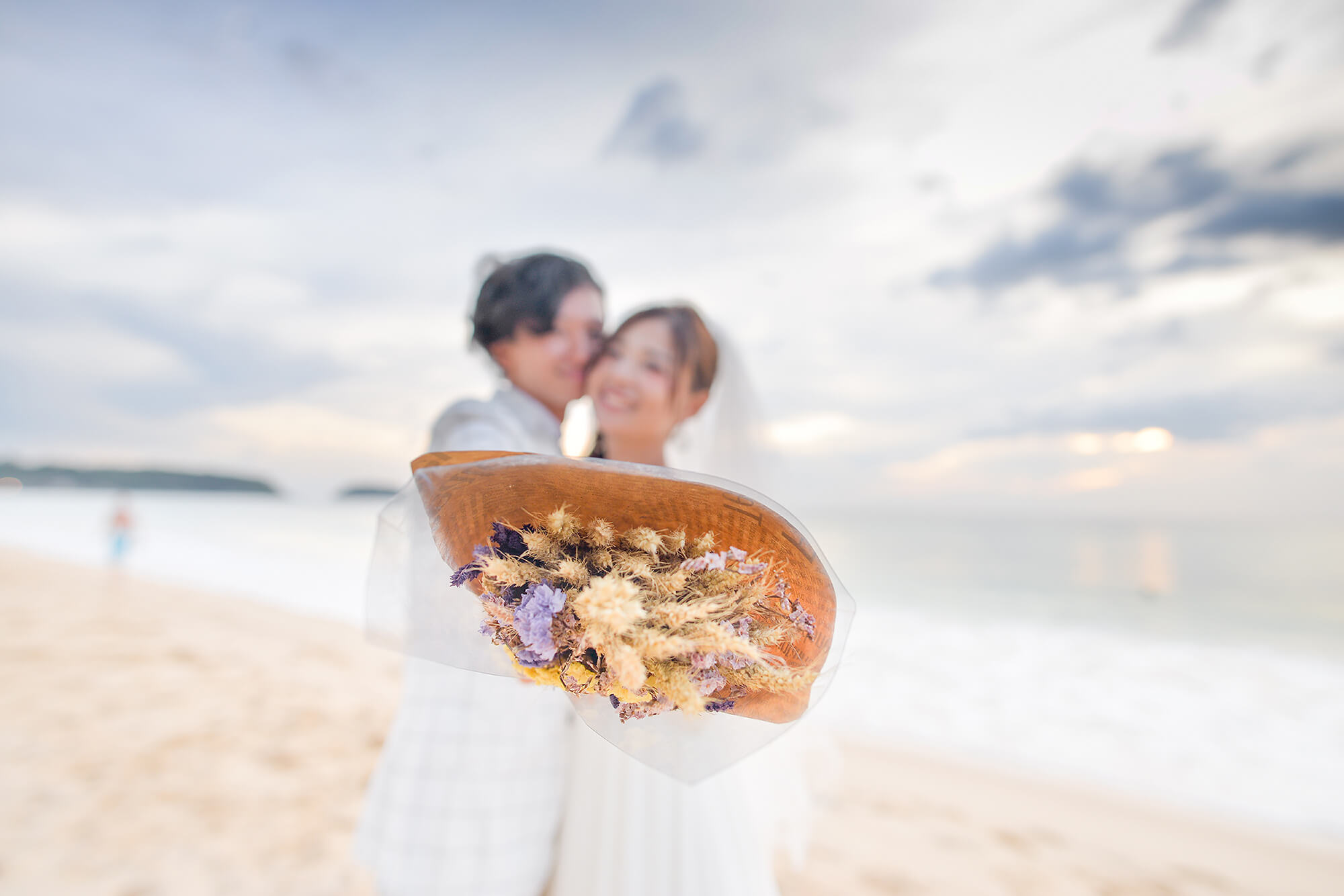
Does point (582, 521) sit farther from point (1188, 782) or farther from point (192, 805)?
point (1188, 782)

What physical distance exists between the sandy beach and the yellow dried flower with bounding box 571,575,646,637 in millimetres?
3346

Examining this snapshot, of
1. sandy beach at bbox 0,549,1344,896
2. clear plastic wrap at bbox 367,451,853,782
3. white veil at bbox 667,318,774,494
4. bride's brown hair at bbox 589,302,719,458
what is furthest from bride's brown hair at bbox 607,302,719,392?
sandy beach at bbox 0,549,1344,896

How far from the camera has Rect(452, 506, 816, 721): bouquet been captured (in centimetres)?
81

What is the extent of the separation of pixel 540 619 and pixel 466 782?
92 cm

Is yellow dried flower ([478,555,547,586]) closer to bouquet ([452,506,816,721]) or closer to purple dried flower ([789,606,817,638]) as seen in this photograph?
bouquet ([452,506,816,721])

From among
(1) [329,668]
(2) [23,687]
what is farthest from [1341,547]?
(2) [23,687]

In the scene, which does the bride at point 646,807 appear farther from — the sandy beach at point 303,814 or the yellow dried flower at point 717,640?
the sandy beach at point 303,814

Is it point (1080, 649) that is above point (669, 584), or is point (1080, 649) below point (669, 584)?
below

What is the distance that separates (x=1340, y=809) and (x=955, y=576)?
15238mm

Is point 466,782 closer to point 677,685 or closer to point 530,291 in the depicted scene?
point 677,685

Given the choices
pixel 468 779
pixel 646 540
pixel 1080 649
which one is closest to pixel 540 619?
pixel 646 540

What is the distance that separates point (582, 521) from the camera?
98 centimetres

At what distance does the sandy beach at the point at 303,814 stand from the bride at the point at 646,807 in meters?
2.28

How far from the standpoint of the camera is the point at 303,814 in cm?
389
